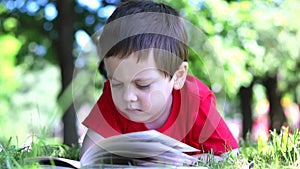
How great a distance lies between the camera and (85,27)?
541cm

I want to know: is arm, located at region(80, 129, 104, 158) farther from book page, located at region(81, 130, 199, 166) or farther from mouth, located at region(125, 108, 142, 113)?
book page, located at region(81, 130, 199, 166)

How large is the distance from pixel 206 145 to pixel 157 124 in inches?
8.7

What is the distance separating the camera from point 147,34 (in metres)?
1.80

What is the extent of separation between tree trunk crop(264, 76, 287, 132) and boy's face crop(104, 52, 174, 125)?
8.93 metres

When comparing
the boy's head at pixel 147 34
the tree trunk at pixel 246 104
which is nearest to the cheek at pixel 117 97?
the boy's head at pixel 147 34

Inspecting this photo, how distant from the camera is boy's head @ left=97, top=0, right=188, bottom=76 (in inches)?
68.8

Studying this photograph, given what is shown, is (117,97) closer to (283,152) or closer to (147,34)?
(147,34)

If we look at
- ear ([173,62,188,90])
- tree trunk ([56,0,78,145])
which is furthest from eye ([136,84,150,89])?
tree trunk ([56,0,78,145])

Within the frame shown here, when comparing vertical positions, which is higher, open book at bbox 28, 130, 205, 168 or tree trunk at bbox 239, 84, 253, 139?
tree trunk at bbox 239, 84, 253, 139

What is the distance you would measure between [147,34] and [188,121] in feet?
1.21

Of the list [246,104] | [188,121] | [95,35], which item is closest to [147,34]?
[188,121]

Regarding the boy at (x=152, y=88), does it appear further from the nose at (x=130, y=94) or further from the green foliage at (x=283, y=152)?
the green foliage at (x=283, y=152)

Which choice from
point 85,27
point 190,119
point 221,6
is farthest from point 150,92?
point 85,27

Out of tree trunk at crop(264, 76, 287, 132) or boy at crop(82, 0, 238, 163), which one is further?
tree trunk at crop(264, 76, 287, 132)
